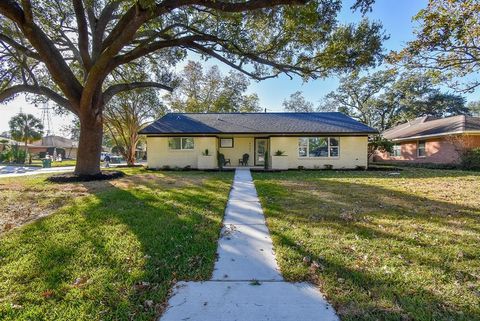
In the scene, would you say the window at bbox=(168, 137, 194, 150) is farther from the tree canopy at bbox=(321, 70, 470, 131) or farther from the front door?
the tree canopy at bbox=(321, 70, 470, 131)

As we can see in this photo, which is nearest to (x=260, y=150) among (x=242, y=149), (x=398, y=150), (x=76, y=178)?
(x=242, y=149)

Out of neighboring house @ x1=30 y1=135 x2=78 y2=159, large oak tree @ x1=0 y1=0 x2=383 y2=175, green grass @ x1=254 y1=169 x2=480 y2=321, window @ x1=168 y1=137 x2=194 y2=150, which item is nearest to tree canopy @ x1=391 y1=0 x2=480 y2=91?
large oak tree @ x1=0 y1=0 x2=383 y2=175

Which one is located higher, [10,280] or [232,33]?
[232,33]

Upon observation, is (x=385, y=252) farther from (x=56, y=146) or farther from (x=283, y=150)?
(x=56, y=146)

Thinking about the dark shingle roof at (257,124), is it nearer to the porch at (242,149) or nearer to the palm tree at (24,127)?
the porch at (242,149)

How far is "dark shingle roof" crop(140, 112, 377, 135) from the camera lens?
17.7 meters

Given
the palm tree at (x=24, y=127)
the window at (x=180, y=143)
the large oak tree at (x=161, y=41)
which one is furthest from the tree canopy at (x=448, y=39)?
the palm tree at (x=24, y=127)

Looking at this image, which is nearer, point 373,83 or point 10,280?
point 10,280

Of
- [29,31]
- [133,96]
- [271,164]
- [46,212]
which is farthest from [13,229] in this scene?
[133,96]

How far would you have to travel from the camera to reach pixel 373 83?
128ft

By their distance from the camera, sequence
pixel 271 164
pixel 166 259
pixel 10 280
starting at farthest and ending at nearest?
1. pixel 271 164
2. pixel 166 259
3. pixel 10 280

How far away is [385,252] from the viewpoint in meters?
3.98

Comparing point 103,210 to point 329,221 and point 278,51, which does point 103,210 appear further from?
point 278,51

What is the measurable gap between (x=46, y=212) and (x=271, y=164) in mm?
13302
